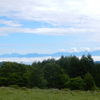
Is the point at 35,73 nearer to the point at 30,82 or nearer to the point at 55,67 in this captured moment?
the point at 30,82

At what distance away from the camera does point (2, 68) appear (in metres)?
64.4

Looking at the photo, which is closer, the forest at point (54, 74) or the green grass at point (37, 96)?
the green grass at point (37, 96)

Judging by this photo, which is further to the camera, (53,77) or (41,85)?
(53,77)

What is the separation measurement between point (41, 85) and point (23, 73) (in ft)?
78.4

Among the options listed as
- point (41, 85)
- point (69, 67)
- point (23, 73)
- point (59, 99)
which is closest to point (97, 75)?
point (69, 67)

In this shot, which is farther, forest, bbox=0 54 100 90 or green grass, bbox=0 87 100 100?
forest, bbox=0 54 100 90

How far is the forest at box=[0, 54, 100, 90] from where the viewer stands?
142 ft

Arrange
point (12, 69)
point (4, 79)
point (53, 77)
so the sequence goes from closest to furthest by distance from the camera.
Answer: point (53, 77)
point (4, 79)
point (12, 69)

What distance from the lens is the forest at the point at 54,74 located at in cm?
4330

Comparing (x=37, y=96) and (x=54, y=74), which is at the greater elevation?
(x=54, y=74)

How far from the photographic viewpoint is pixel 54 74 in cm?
5531

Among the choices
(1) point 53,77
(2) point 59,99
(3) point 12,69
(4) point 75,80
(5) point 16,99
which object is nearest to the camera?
(5) point 16,99

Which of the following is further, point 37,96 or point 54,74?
point 54,74

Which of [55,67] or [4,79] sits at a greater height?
[55,67]
